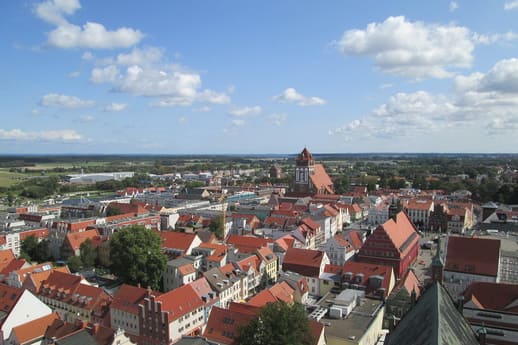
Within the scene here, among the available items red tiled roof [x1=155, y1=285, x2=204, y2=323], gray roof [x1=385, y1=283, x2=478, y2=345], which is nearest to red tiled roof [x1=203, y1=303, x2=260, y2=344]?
red tiled roof [x1=155, y1=285, x2=204, y2=323]

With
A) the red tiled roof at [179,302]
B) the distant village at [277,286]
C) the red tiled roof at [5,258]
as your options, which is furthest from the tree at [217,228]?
the red tiled roof at [179,302]

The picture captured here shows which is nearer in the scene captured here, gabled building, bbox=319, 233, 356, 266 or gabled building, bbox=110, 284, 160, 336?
gabled building, bbox=110, 284, 160, 336

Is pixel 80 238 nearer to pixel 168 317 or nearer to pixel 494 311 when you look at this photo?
pixel 168 317

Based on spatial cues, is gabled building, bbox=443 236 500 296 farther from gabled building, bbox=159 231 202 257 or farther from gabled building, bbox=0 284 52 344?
gabled building, bbox=0 284 52 344

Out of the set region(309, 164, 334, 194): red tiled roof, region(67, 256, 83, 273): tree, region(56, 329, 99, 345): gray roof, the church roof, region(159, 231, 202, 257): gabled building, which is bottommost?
region(67, 256, 83, 273): tree

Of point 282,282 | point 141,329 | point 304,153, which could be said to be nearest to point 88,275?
point 141,329

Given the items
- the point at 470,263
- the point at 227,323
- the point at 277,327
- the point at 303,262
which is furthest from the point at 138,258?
the point at 470,263

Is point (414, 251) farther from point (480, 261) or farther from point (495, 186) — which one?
point (495, 186)
